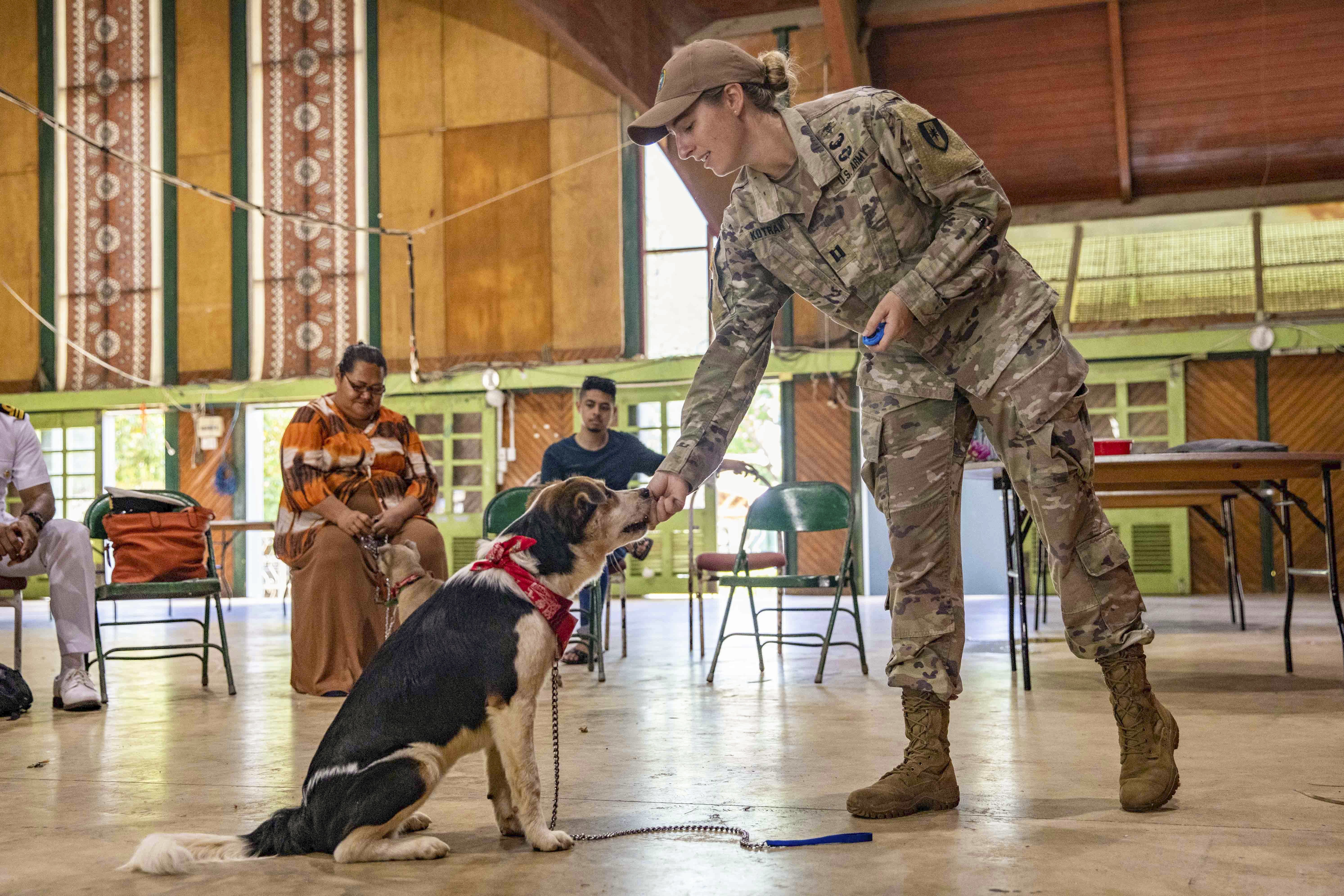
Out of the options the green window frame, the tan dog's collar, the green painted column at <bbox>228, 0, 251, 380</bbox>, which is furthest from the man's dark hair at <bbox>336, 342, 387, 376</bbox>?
the green window frame

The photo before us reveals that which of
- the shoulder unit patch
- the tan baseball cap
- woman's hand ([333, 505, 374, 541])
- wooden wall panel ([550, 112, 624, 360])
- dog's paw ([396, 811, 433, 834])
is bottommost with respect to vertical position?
dog's paw ([396, 811, 433, 834])

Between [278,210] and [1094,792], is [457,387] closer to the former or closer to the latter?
[278,210]

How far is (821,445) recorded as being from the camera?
12.8 metres

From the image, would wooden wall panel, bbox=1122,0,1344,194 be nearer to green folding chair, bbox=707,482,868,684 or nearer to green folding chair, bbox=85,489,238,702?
green folding chair, bbox=707,482,868,684

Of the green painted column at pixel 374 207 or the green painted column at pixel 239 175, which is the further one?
the green painted column at pixel 239 175

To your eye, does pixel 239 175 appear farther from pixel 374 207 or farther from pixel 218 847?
pixel 218 847

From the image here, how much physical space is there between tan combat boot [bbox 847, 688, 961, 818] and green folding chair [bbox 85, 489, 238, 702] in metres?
3.22

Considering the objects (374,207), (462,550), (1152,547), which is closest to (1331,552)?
(1152,547)

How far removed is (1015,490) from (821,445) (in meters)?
10.3

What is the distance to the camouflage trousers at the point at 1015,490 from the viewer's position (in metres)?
2.44

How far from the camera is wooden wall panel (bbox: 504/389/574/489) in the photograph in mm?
13438

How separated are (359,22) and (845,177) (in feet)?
45.3

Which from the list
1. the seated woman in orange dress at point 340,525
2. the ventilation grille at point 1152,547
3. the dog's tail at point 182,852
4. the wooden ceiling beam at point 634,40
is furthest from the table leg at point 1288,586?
the ventilation grille at point 1152,547

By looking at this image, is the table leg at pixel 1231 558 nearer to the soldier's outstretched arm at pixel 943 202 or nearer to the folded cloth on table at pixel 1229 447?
the folded cloth on table at pixel 1229 447
